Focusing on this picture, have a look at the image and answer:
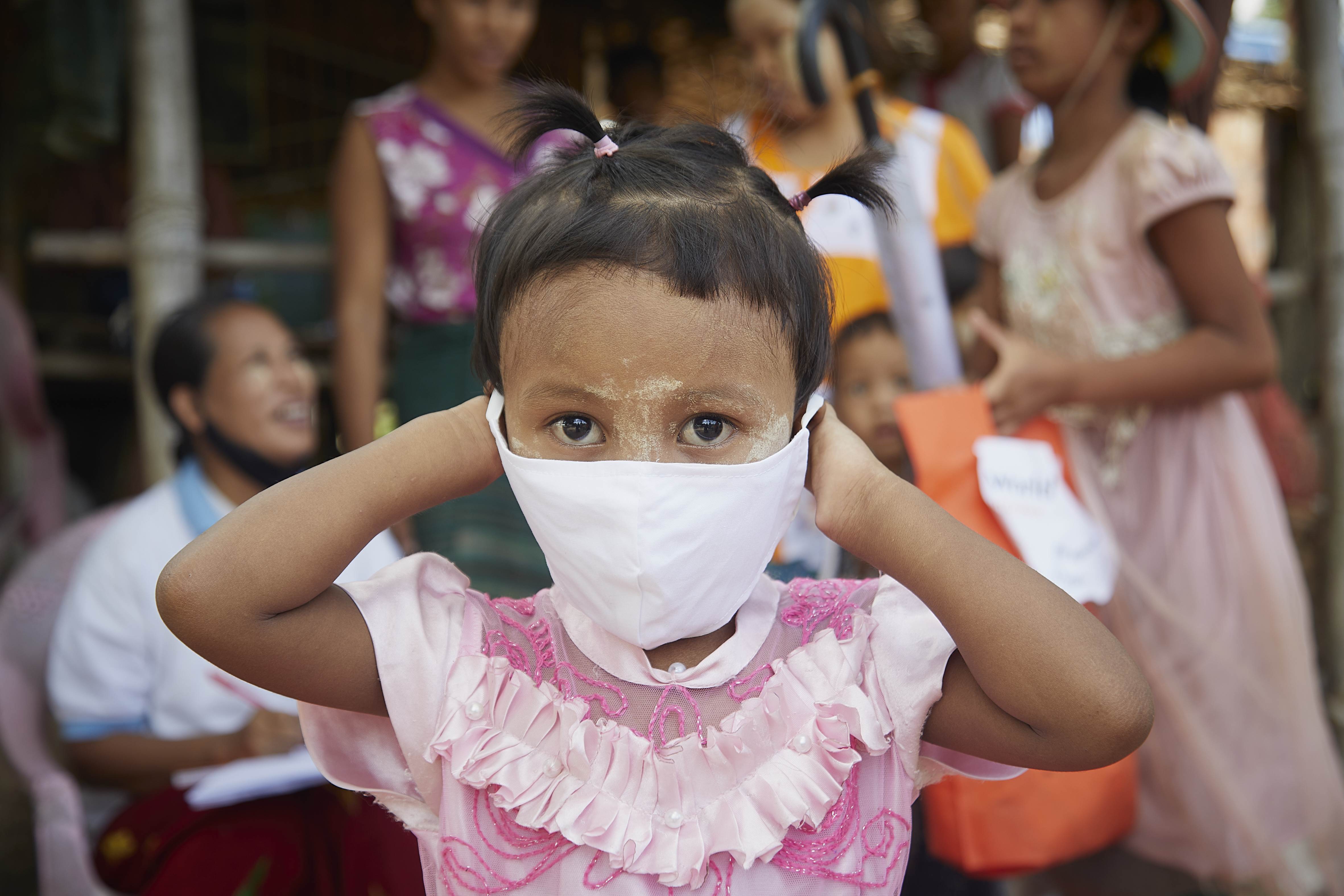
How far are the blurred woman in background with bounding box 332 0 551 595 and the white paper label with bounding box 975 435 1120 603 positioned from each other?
1.21 meters

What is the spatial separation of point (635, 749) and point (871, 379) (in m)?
1.56

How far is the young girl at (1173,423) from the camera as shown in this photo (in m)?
2.10

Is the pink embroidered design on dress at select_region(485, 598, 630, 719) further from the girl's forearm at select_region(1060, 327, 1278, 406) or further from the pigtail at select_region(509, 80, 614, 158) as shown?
the girl's forearm at select_region(1060, 327, 1278, 406)

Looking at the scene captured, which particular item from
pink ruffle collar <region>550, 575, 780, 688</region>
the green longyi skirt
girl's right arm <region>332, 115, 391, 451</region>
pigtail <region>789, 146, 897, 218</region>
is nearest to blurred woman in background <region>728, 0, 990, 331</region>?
the green longyi skirt

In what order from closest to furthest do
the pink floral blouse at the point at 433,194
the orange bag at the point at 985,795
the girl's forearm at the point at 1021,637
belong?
the girl's forearm at the point at 1021,637 < the orange bag at the point at 985,795 < the pink floral blouse at the point at 433,194

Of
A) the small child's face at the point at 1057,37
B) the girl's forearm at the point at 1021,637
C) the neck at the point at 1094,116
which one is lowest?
the girl's forearm at the point at 1021,637

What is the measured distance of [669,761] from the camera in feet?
3.99

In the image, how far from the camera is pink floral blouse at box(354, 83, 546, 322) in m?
2.68

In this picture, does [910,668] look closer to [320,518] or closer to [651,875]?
[651,875]

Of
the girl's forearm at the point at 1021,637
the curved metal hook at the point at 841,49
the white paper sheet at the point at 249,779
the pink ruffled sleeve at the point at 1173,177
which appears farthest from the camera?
the curved metal hook at the point at 841,49

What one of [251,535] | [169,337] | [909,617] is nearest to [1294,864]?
[909,617]

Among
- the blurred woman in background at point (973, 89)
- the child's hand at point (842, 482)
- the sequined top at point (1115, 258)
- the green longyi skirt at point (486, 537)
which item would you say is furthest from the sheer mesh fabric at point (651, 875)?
the blurred woman in background at point (973, 89)

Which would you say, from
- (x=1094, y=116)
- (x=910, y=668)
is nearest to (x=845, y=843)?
(x=910, y=668)

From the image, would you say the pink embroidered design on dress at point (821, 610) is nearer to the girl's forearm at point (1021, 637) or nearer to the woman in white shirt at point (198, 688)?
the girl's forearm at point (1021, 637)
